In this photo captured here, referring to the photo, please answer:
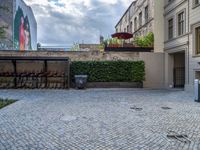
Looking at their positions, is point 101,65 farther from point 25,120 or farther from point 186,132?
point 186,132

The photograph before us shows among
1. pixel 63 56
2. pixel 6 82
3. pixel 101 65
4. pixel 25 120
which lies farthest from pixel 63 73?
pixel 25 120

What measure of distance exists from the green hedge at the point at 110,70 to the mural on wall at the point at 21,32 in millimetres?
11110

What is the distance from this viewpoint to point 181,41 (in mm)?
19906

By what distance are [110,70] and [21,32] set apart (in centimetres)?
1536

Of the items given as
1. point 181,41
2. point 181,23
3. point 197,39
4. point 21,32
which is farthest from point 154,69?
point 21,32

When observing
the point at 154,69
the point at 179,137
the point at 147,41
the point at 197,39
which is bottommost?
the point at 179,137

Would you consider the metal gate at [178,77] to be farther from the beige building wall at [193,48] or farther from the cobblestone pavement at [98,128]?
the cobblestone pavement at [98,128]

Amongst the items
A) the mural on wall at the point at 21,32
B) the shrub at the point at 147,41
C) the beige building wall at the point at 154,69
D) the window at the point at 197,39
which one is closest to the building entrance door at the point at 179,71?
the beige building wall at the point at 154,69

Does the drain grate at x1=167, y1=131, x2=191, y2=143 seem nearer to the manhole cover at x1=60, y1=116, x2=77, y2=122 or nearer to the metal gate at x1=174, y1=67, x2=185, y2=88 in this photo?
the manhole cover at x1=60, y1=116, x2=77, y2=122

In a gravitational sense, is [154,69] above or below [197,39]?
below

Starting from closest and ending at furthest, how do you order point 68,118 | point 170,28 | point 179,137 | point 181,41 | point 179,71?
point 179,137
point 68,118
point 181,41
point 170,28
point 179,71

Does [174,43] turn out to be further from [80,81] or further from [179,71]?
[80,81]

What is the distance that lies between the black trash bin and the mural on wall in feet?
38.6

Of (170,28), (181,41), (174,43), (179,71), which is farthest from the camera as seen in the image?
(179,71)
